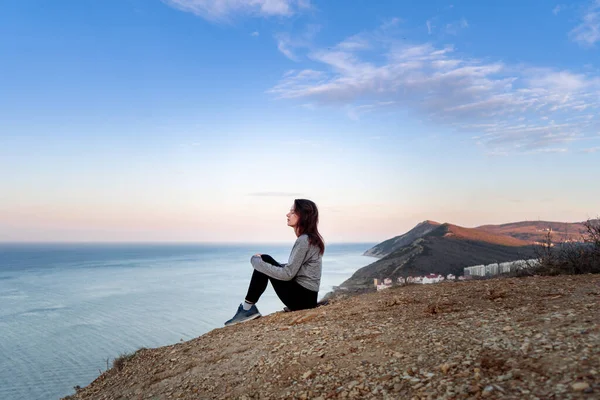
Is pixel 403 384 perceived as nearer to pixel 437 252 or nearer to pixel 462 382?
pixel 462 382

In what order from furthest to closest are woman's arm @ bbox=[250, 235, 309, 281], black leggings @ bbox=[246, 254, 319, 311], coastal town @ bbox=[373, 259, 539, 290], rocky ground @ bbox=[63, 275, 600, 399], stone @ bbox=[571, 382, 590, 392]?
1. coastal town @ bbox=[373, 259, 539, 290]
2. black leggings @ bbox=[246, 254, 319, 311]
3. woman's arm @ bbox=[250, 235, 309, 281]
4. rocky ground @ bbox=[63, 275, 600, 399]
5. stone @ bbox=[571, 382, 590, 392]

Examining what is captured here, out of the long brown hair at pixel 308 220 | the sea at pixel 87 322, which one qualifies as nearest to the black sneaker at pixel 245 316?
the long brown hair at pixel 308 220

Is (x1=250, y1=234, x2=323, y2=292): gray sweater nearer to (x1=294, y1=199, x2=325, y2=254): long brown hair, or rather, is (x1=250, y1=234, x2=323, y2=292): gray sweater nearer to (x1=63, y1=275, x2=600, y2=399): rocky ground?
(x1=294, y1=199, x2=325, y2=254): long brown hair

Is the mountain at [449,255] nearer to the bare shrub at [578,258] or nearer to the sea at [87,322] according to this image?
the sea at [87,322]

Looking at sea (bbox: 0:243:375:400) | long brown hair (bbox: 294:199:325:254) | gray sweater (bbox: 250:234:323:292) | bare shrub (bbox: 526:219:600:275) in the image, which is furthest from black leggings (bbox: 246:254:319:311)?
bare shrub (bbox: 526:219:600:275)

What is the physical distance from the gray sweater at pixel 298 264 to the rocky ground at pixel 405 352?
60 centimetres

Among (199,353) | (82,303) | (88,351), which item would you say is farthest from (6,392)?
(82,303)

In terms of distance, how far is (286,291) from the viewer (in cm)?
671

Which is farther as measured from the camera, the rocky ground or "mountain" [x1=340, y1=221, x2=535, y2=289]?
"mountain" [x1=340, y1=221, x2=535, y2=289]

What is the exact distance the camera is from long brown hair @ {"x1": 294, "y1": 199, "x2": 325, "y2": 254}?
21.1 ft

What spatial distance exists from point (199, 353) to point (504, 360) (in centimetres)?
400

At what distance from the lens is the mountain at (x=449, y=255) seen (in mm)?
35469

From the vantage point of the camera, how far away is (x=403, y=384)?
3.55 m

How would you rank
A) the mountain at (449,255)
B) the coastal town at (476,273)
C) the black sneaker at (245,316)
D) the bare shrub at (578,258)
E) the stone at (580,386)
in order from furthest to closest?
the mountain at (449,255) < the coastal town at (476,273) < the bare shrub at (578,258) < the black sneaker at (245,316) < the stone at (580,386)
